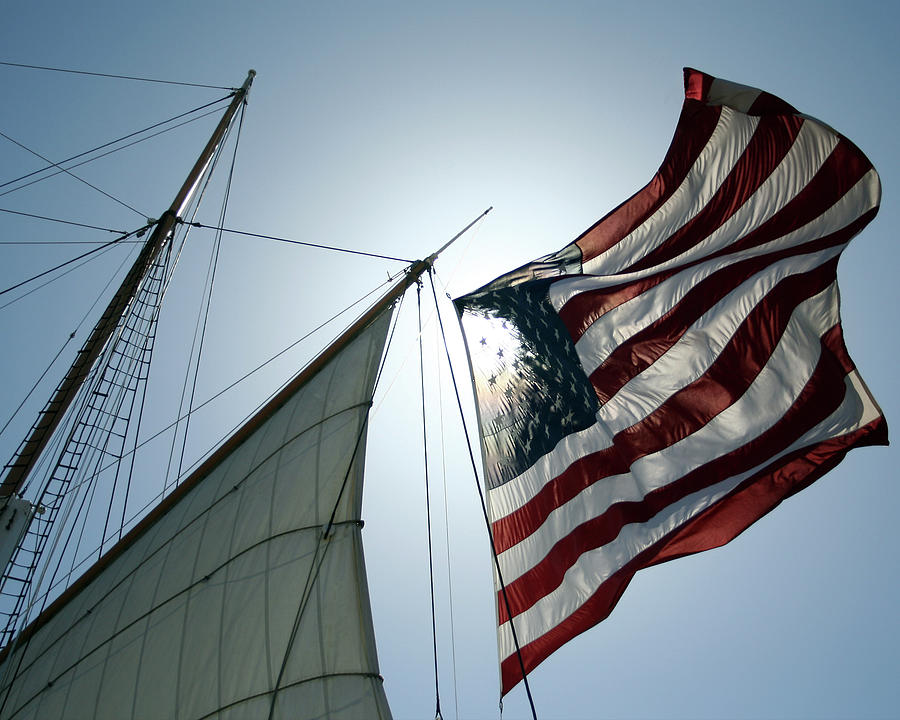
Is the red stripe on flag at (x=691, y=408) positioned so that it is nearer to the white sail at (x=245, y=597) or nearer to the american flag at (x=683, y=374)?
the american flag at (x=683, y=374)

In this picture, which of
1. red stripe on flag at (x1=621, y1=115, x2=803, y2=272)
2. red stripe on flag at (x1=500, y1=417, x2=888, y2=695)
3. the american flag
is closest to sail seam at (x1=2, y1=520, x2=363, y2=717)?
the american flag

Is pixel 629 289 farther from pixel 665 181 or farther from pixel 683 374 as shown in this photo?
pixel 665 181

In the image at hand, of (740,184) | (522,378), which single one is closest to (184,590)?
(522,378)

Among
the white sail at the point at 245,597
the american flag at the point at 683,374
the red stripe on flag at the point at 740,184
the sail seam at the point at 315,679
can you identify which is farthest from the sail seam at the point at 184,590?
the red stripe on flag at the point at 740,184

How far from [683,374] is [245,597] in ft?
16.9

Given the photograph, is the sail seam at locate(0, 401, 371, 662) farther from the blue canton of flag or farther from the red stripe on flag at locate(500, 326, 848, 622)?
the red stripe on flag at locate(500, 326, 848, 622)

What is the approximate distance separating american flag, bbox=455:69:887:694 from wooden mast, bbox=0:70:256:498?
19.1 ft

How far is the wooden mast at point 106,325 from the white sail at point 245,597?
1.72 meters

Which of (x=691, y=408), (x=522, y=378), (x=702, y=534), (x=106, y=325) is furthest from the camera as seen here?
(x=106, y=325)

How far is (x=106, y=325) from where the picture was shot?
34.2 ft

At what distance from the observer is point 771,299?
24.8ft

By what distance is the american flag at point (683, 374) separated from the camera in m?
7.26

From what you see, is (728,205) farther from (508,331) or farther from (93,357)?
(93,357)

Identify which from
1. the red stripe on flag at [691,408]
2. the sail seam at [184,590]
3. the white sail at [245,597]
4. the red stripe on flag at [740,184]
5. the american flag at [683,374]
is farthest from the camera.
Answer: the red stripe on flag at [740,184]
